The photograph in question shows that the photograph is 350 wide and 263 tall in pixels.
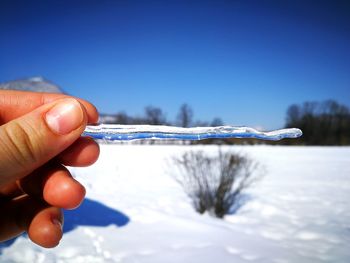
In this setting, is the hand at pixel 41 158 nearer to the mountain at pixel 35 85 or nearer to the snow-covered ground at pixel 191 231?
the mountain at pixel 35 85

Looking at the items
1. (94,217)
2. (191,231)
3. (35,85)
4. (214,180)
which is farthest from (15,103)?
(214,180)

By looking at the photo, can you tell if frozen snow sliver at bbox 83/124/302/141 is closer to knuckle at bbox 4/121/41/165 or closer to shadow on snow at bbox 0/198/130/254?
knuckle at bbox 4/121/41/165

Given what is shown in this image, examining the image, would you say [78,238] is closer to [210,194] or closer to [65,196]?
[210,194]

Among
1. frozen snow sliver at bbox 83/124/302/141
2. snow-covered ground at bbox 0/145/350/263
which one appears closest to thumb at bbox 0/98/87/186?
frozen snow sliver at bbox 83/124/302/141

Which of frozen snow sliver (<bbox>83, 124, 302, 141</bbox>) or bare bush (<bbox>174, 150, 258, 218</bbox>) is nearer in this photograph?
frozen snow sliver (<bbox>83, 124, 302, 141</bbox>)

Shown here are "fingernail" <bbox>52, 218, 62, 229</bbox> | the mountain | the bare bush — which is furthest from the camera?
the bare bush

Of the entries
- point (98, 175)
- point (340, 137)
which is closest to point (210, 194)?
point (98, 175)
